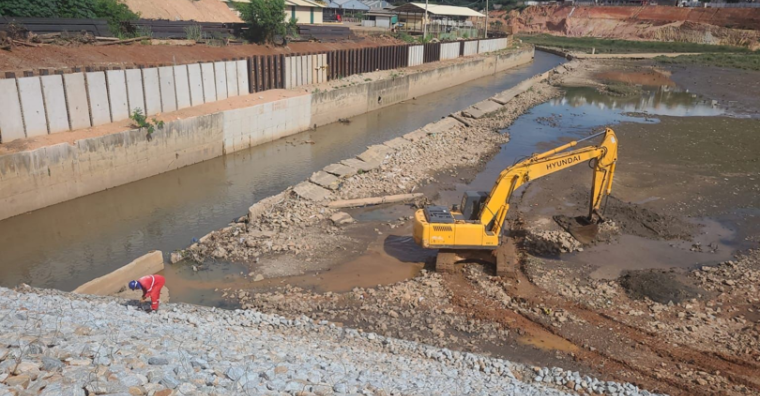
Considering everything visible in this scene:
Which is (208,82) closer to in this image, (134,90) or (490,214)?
(134,90)

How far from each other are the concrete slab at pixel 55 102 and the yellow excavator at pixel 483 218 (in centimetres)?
1145

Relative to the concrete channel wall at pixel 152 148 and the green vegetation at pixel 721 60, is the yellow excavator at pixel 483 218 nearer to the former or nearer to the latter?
the concrete channel wall at pixel 152 148

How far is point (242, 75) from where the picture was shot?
75.2 ft

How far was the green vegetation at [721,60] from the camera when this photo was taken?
55.8m

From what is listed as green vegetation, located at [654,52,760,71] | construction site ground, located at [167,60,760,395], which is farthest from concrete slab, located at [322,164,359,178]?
green vegetation, located at [654,52,760,71]

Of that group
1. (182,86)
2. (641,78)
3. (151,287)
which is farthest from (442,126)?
(641,78)

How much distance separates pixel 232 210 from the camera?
15.6m

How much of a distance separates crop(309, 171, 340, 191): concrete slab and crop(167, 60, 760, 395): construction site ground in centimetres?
33

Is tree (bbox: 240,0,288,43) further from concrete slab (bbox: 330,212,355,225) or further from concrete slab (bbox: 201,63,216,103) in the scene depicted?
concrete slab (bbox: 330,212,355,225)

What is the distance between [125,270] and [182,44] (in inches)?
702

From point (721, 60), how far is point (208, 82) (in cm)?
5903

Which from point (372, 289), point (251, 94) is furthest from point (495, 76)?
point (372, 289)

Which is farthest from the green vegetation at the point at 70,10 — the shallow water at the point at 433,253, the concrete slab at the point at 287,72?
the shallow water at the point at 433,253

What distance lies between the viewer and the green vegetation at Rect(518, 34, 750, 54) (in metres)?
70.2
